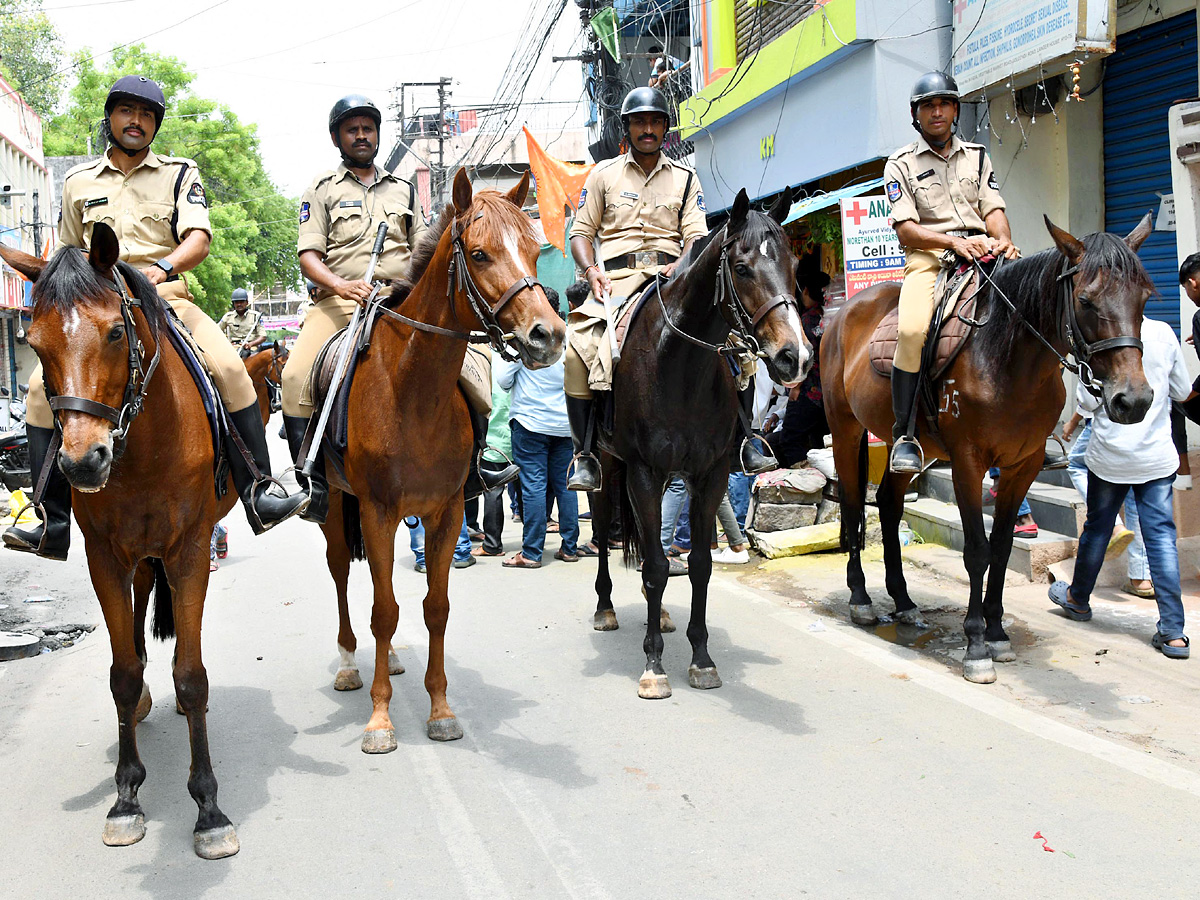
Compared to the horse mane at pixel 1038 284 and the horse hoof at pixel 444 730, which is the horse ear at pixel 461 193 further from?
the horse mane at pixel 1038 284

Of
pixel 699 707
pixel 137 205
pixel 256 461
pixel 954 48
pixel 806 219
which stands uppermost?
pixel 954 48

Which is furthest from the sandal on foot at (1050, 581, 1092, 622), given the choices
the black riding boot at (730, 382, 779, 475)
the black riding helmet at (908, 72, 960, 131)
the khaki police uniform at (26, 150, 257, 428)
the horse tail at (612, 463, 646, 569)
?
the khaki police uniform at (26, 150, 257, 428)

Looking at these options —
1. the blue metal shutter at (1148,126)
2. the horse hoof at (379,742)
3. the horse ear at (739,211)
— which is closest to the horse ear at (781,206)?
the horse ear at (739,211)

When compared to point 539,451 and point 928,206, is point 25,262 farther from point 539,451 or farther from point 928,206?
point 539,451

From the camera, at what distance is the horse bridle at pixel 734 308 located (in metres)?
4.70

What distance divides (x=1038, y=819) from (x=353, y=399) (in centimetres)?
364

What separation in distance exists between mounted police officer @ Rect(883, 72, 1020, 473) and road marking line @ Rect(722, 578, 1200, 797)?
1194 mm

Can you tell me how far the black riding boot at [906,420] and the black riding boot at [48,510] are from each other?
15.3ft

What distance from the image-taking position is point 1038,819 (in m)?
3.82

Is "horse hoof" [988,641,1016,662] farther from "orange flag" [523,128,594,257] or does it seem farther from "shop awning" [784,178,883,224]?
"orange flag" [523,128,594,257]

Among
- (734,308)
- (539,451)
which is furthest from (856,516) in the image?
(539,451)

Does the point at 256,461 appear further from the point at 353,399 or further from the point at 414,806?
the point at 414,806

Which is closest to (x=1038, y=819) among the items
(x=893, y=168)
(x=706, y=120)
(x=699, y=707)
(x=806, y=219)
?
(x=699, y=707)

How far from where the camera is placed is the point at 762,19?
47.6ft
